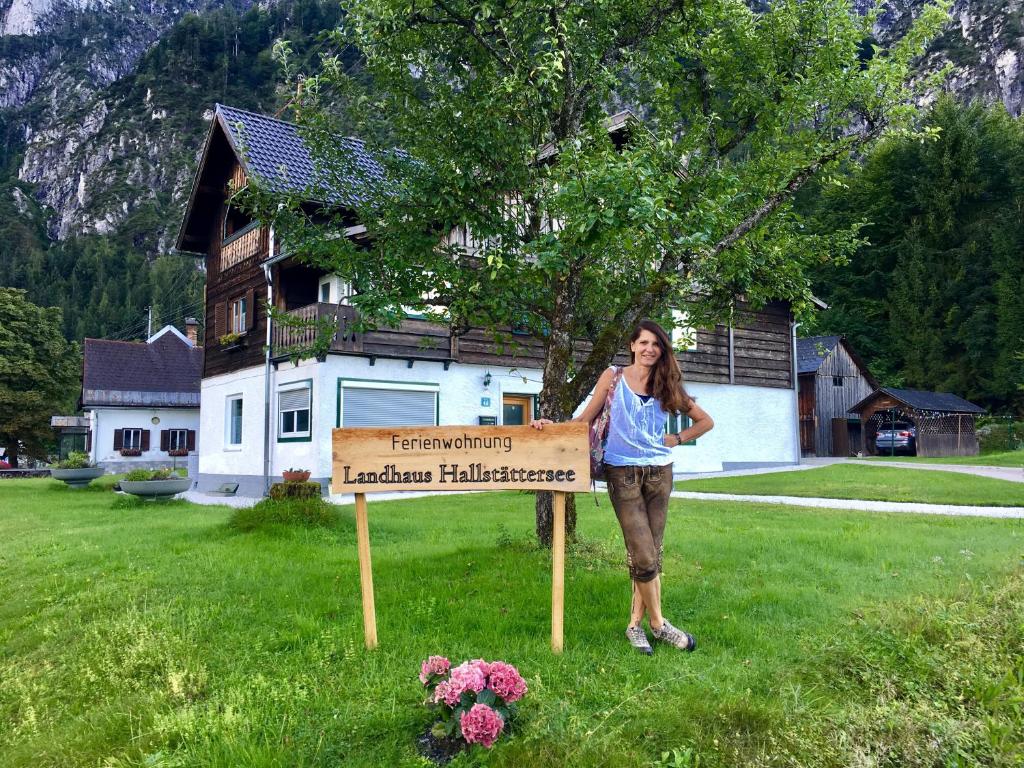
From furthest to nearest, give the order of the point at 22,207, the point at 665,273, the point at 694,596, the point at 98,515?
the point at 22,207, the point at 98,515, the point at 665,273, the point at 694,596

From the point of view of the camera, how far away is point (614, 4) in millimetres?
6617

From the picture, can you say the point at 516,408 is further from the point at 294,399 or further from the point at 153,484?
the point at 153,484

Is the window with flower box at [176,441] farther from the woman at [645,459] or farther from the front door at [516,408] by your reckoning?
the woman at [645,459]

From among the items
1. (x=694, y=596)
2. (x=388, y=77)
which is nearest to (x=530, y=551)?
(x=694, y=596)

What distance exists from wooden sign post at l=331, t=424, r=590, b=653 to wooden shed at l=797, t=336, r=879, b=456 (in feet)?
105

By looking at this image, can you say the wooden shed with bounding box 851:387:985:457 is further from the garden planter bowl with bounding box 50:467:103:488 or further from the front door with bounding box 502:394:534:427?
the garden planter bowl with bounding box 50:467:103:488

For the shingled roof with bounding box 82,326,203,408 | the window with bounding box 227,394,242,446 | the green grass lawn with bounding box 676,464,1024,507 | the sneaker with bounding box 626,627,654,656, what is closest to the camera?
the sneaker with bounding box 626,627,654,656

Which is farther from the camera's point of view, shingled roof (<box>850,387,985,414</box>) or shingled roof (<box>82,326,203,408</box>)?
shingled roof (<box>82,326,203,408</box>)

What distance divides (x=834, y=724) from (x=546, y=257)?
10.3 feet

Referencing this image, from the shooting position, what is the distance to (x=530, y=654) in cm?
428

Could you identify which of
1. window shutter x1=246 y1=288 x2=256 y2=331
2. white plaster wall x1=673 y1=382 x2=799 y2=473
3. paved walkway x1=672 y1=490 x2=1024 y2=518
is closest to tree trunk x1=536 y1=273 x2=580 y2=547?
paved walkway x1=672 y1=490 x2=1024 y2=518

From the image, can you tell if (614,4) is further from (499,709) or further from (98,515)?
(98,515)

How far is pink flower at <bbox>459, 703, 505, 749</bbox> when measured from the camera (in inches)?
119

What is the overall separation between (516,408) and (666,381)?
15161 mm
